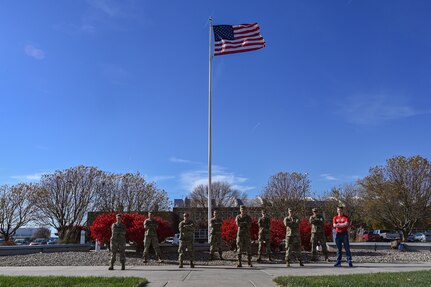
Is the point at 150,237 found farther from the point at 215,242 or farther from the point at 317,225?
the point at 317,225

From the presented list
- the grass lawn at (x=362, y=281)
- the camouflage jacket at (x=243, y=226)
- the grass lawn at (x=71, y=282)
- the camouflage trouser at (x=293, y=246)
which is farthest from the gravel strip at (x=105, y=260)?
the grass lawn at (x=362, y=281)

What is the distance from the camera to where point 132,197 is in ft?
184

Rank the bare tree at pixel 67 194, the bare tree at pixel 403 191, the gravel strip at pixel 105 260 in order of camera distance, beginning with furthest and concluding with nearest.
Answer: the bare tree at pixel 67 194, the bare tree at pixel 403 191, the gravel strip at pixel 105 260

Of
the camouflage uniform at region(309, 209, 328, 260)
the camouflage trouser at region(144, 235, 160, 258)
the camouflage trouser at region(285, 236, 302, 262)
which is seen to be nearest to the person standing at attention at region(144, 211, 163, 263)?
the camouflage trouser at region(144, 235, 160, 258)

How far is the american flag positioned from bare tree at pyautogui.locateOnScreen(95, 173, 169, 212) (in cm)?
3406

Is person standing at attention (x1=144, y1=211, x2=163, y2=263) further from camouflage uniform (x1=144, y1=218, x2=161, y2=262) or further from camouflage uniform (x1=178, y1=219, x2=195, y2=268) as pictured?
camouflage uniform (x1=178, y1=219, x2=195, y2=268)

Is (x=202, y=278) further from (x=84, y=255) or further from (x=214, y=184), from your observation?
(x=214, y=184)

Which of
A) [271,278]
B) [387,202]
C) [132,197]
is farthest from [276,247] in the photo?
[132,197]

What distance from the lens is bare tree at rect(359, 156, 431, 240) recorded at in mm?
42094

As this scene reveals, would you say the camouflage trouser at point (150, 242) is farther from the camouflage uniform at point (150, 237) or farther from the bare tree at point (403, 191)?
the bare tree at point (403, 191)

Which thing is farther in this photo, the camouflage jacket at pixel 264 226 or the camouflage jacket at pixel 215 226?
the camouflage jacket at pixel 215 226

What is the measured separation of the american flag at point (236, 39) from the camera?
895 inches

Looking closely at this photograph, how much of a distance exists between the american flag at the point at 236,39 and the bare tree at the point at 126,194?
34058 millimetres

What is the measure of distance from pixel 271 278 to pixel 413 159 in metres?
35.6
